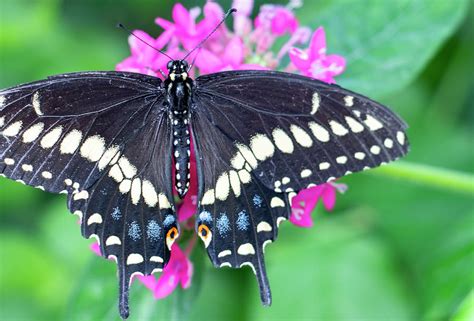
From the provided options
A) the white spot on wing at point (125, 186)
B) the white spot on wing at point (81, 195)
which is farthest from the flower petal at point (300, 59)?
the white spot on wing at point (81, 195)

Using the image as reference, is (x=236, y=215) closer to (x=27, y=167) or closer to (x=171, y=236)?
(x=171, y=236)

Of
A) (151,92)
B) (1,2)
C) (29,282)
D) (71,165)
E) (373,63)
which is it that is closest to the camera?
(71,165)

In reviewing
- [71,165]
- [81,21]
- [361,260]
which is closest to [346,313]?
[361,260]

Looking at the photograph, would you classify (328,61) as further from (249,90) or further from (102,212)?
(102,212)

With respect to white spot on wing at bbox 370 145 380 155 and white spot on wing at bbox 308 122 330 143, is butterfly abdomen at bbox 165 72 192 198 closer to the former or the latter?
white spot on wing at bbox 308 122 330 143

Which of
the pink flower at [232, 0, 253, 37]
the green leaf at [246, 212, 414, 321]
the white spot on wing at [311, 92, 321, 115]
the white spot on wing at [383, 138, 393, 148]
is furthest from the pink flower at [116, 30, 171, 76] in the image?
the green leaf at [246, 212, 414, 321]

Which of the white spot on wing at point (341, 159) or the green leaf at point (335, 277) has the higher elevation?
the green leaf at point (335, 277)

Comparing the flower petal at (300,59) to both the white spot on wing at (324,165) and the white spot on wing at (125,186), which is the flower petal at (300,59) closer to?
the white spot on wing at (324,165)
